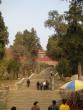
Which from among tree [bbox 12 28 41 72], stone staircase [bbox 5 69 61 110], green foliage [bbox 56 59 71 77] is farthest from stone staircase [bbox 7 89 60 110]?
tree [bbox 12 28 41 72]

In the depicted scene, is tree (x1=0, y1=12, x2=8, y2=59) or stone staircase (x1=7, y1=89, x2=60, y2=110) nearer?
stone staircase (x1=7, y1=89, x2=60, y2=110)

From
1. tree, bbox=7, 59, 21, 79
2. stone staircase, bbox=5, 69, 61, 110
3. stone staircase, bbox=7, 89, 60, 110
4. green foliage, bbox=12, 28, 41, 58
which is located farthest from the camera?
green foliage, bbox=12, 28, 41, 58

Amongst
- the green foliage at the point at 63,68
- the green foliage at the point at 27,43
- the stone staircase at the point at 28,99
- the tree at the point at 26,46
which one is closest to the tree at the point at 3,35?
Answer: the green foliage at the point at 63,68

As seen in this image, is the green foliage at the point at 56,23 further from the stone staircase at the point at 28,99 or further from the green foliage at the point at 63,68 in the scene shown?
the stone staircase at the point at 28,99

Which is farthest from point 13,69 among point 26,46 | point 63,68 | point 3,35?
point 26,46

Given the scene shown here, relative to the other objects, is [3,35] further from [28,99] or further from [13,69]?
[28,99]

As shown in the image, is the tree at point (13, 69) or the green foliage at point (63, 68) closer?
the green foliage at point (63, 68)

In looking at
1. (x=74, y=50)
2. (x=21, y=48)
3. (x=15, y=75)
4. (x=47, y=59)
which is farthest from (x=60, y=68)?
(x=47, y=59)

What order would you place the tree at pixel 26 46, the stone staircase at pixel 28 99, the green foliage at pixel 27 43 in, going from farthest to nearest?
the green foliage at pixel 27 43 → the tree at pixel 26 46 → the stone staircase at pixel 28 99

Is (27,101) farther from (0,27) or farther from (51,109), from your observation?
(0,27)

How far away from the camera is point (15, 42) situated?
96.7m

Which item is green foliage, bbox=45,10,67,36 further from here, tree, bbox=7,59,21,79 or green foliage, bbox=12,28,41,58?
A: green foliage, bbox=12,28,41,58

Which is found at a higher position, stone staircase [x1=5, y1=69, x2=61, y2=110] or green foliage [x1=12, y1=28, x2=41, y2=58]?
green foliage [x1=12, y1=28, x2=41, y2=58]

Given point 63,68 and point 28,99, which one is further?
point 63,68
